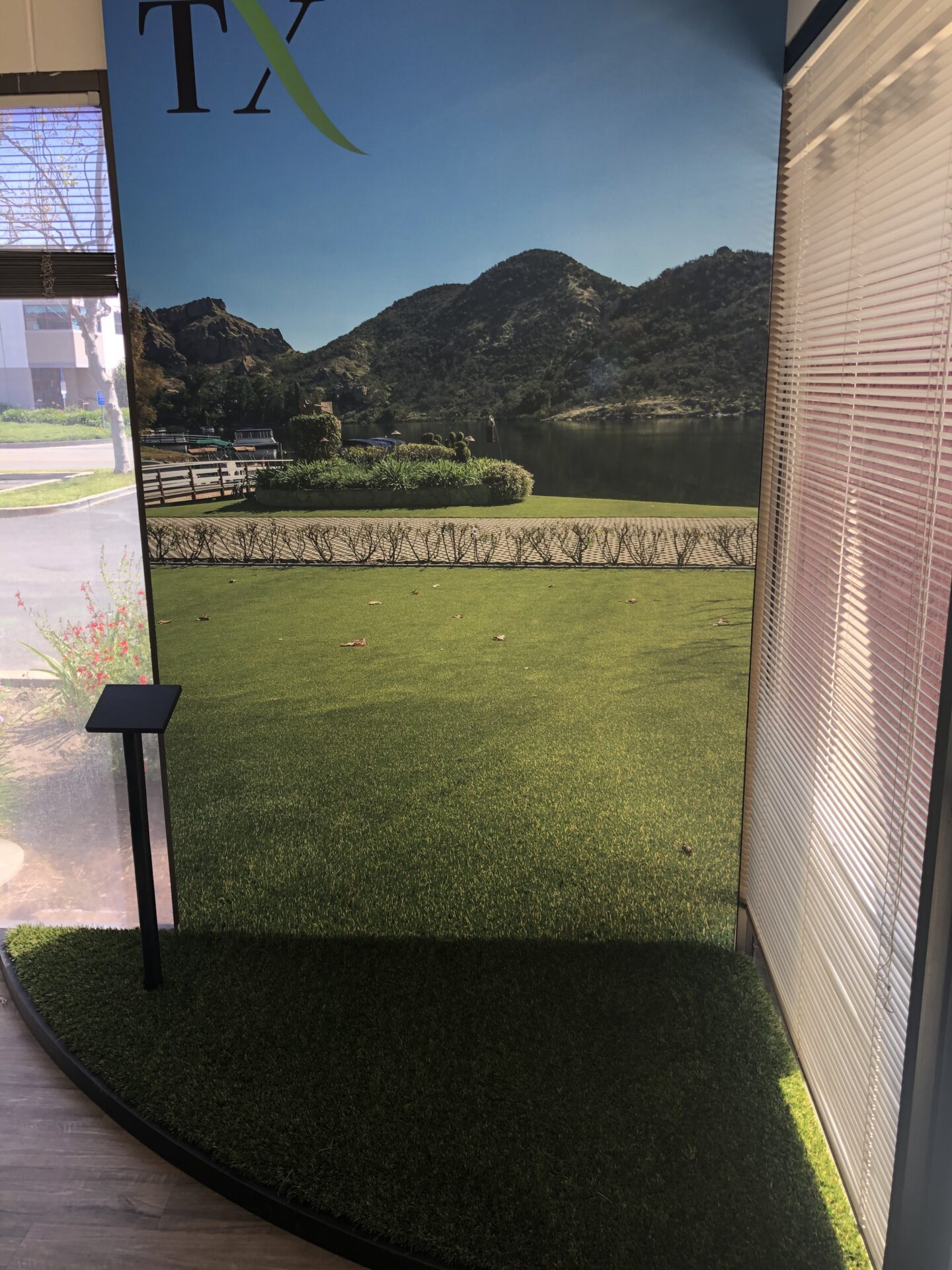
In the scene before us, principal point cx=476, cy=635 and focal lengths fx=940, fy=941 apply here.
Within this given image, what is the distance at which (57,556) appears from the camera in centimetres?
348

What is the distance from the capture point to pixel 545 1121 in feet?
8.57

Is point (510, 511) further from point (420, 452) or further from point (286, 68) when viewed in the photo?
point (286, 68)

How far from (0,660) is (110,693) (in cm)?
86

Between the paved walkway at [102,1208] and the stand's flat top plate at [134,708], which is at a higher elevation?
the stand's flat top plate at [134,708]

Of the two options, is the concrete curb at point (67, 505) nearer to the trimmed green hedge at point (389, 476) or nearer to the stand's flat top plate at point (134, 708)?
the trimmed green hedge at point (389, 476)

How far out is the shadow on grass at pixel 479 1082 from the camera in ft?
7.54

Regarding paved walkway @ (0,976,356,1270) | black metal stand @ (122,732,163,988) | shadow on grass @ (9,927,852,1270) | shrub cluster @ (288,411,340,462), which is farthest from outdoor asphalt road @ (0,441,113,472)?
paved walkway @ (0,976,356,1270)

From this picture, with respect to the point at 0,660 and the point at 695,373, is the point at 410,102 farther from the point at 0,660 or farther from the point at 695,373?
the point at 0,660

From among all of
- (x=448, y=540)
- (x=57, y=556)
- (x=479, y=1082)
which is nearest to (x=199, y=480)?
(x=57, y=556)

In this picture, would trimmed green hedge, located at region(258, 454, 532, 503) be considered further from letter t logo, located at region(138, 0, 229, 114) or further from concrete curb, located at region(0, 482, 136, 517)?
letter t logo, located at region(138, 0, 229, 114)

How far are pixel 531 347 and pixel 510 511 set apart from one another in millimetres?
577

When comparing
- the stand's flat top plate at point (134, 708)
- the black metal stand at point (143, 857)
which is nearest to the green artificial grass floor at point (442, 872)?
the black metal stand at point (143, 857)

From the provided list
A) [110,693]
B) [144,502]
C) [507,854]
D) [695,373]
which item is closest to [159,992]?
[110,693]

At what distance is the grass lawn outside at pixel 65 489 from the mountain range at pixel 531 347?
0.45 metres
